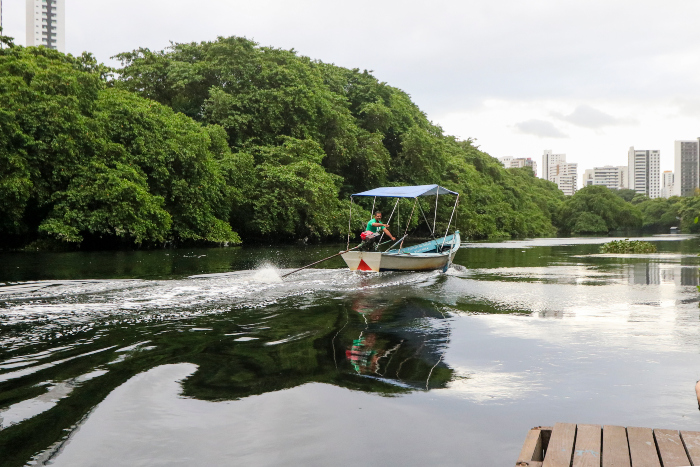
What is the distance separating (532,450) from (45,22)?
151894 mm

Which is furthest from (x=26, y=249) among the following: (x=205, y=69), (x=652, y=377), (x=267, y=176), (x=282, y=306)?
(x=652, y=377)

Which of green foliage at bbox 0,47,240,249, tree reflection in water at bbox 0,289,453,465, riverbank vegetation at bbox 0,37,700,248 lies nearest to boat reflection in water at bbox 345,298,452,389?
tree reflection in water at bbox 0,289,453,465

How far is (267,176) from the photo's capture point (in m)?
38.7

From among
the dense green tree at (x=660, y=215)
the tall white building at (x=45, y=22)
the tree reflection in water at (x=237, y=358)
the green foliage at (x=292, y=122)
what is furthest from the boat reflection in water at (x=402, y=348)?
the tall white building at (x=45, y=22)

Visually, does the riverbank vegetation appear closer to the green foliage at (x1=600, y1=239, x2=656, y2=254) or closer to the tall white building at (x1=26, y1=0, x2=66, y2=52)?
the green foliage at (x1=600, y1=239, x2=656, y2=254)

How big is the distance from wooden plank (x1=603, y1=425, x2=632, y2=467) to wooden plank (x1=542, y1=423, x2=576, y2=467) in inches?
7.4

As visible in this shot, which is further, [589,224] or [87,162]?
[589,224]

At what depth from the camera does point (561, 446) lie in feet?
11.8

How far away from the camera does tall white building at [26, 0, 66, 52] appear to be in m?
129

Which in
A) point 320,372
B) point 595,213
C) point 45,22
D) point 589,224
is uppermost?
point 45,22

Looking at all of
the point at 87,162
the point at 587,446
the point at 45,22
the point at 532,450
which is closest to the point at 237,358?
the point at 532,450

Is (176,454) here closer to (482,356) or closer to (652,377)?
(482,356)

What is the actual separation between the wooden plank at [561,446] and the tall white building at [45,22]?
146 meters

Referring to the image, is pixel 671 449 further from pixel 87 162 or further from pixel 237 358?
pixel 87 162
